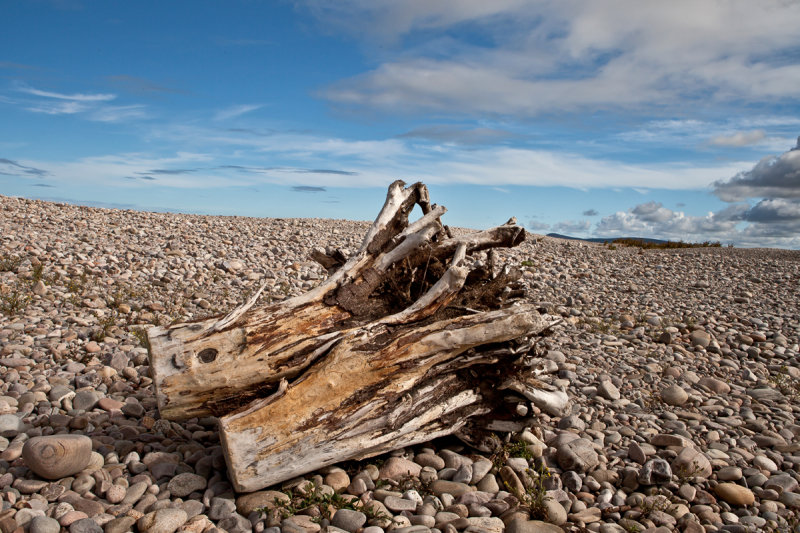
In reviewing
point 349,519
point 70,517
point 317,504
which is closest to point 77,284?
point 70,517

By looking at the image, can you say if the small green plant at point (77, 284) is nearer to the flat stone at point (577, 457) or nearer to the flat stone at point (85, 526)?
the flat stone at point (85, 526)

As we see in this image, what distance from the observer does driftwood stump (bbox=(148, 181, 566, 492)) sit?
4512mm

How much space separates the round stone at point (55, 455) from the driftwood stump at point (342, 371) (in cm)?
72

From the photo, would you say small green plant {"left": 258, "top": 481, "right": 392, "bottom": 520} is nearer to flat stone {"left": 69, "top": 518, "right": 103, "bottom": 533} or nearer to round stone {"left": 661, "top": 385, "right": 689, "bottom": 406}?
flat stone {"left": 69, "top": 518, "right": 103, "bottom": 533}

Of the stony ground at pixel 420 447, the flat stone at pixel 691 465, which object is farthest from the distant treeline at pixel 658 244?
the flat stone at pixel 691 465

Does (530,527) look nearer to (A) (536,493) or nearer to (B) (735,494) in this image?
(A) (536,493)

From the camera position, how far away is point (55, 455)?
4.41 m

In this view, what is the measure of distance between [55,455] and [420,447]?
10.1 ft

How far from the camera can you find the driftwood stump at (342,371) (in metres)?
4.51

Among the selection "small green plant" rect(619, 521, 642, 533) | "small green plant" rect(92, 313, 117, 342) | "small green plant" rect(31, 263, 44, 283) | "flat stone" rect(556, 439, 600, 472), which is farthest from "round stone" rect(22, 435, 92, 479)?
"small green plant" rect(31, 263, 44, 283)

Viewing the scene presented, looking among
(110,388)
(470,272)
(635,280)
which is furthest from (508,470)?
(635,280)

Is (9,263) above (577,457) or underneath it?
above

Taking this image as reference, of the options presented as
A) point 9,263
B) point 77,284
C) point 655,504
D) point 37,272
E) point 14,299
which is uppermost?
point 9,263

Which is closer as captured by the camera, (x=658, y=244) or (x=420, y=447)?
(x=420, y=447)
